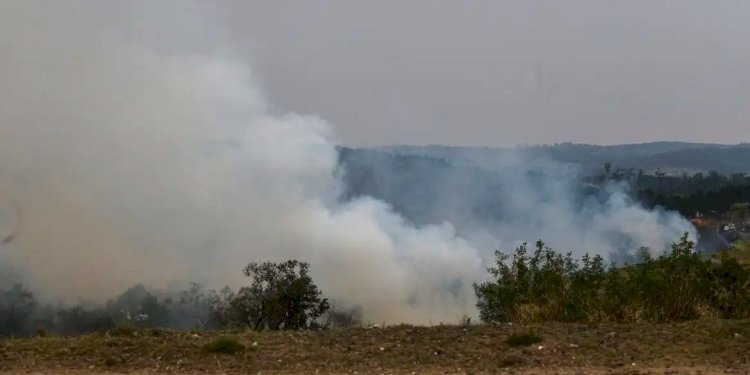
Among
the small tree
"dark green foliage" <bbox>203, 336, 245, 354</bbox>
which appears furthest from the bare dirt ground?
the small tree

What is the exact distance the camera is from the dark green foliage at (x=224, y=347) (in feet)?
34.3

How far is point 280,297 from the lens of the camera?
29.3 m

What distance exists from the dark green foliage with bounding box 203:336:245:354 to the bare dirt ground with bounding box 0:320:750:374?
0.10 m

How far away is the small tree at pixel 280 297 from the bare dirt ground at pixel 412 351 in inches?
577

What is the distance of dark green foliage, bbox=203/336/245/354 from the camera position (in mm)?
10469

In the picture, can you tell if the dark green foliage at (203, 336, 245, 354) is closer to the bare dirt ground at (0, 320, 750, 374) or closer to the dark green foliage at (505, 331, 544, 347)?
the bare dirt ground at (0, 320, 750, 374)

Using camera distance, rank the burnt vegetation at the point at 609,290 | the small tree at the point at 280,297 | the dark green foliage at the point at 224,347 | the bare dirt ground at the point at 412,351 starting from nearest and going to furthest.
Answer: the bare dirt ground at the point at 412,351 → the dark green foliage at the point at 224,347 → the burnt vegetation at the point at 609,290 → the small tree at the point at 280,297

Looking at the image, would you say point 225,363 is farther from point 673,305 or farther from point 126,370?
point 673,305

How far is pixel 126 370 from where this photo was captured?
9875mm

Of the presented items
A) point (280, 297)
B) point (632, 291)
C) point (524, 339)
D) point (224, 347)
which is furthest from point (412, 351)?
point (280, 297)

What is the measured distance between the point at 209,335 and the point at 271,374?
7.57 ft

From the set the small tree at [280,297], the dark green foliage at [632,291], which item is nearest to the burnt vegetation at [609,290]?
the dark green foliage at [632,291]

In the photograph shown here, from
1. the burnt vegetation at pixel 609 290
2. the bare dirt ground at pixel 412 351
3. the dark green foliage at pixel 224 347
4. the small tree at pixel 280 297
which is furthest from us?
the small tree at pixel 280 297

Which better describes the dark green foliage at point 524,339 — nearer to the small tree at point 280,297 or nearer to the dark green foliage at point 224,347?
the dark green foliage at point 224,347
